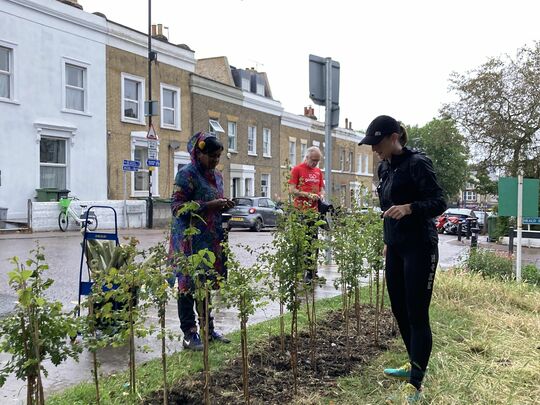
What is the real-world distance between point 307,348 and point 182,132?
2185 centimetres

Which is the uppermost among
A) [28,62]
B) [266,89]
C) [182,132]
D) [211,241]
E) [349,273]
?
[266,89]

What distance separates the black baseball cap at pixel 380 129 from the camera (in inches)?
133

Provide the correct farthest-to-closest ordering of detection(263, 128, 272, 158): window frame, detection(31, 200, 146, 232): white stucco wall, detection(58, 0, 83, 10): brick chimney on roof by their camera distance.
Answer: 1. detection(263, 128, 272, 158): window frame
2. detection(58, 0, 83, 10): brick chimney on roof
3. detection(31, 200, 146, 232): white stucco wall

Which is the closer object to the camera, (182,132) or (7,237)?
(7,237)

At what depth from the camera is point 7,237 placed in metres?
14.4

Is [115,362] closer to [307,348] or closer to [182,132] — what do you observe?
[307,348]

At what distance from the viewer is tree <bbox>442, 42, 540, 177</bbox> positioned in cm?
2312

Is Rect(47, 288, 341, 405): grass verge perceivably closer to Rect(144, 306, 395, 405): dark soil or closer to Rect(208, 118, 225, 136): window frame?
Rect(144, 306, 395, 405): dark soil

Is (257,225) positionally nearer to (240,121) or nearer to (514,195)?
(240,121)

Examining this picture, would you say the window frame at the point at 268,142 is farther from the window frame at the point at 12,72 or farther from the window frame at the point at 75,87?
the window frame at the point at 12,72

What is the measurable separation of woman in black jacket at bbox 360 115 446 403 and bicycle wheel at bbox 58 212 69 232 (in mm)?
15624

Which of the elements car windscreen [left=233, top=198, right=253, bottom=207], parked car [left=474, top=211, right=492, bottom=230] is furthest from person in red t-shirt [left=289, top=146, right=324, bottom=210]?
parked car [left=474, top=211, right=492, bottom=230]

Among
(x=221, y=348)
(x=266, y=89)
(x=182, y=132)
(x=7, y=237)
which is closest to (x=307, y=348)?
(x=221, y=348)

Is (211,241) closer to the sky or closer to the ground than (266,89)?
closer to the ground
